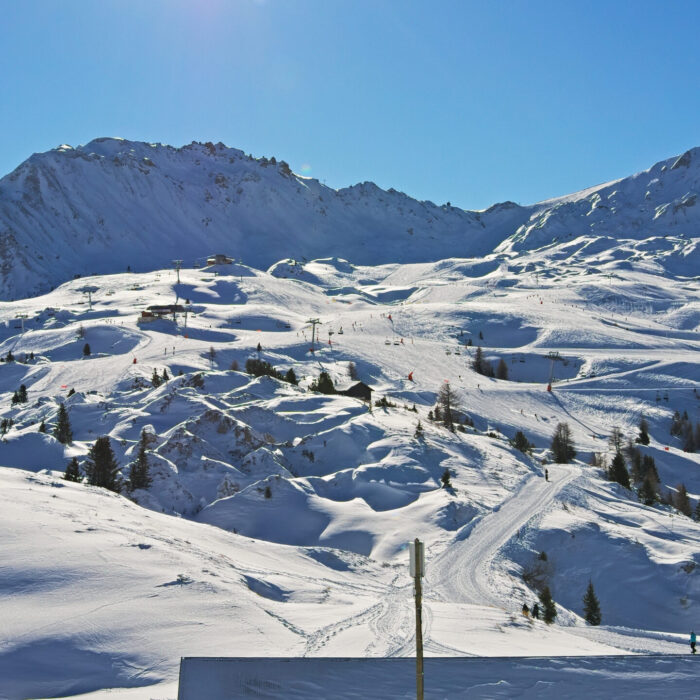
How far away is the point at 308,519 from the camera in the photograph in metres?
34.3

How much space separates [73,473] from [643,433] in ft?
192

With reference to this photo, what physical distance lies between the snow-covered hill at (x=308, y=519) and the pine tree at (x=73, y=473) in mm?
1593

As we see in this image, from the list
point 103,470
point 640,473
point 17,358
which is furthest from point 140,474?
point 17,358

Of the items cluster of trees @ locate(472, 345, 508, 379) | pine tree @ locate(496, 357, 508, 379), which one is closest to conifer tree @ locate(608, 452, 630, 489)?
cluster of trees @ locate(472, 345, 508, 379)

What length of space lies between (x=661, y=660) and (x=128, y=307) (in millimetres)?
120886

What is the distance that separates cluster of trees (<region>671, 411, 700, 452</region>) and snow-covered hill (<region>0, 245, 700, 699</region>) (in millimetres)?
1343

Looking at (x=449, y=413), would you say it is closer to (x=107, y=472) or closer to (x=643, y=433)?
(x=643, y=433)

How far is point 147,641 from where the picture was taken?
14750mm

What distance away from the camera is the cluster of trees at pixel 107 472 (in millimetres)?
33312

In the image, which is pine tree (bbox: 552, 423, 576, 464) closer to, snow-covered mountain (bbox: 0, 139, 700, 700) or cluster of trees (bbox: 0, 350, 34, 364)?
snow-covered mountain (bbox: 0, 139, 700, 700)

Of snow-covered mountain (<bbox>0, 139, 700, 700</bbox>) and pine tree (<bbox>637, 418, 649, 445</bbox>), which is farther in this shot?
pine tree (<bbox>637, 418, 649, 445</bbox>)

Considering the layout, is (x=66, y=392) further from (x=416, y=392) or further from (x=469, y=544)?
(x=469, y=544)

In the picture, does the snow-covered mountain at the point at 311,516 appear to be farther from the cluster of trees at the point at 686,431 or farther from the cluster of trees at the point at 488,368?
the cluster of trees at the point at 488,368

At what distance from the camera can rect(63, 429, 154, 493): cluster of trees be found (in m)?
33.3
